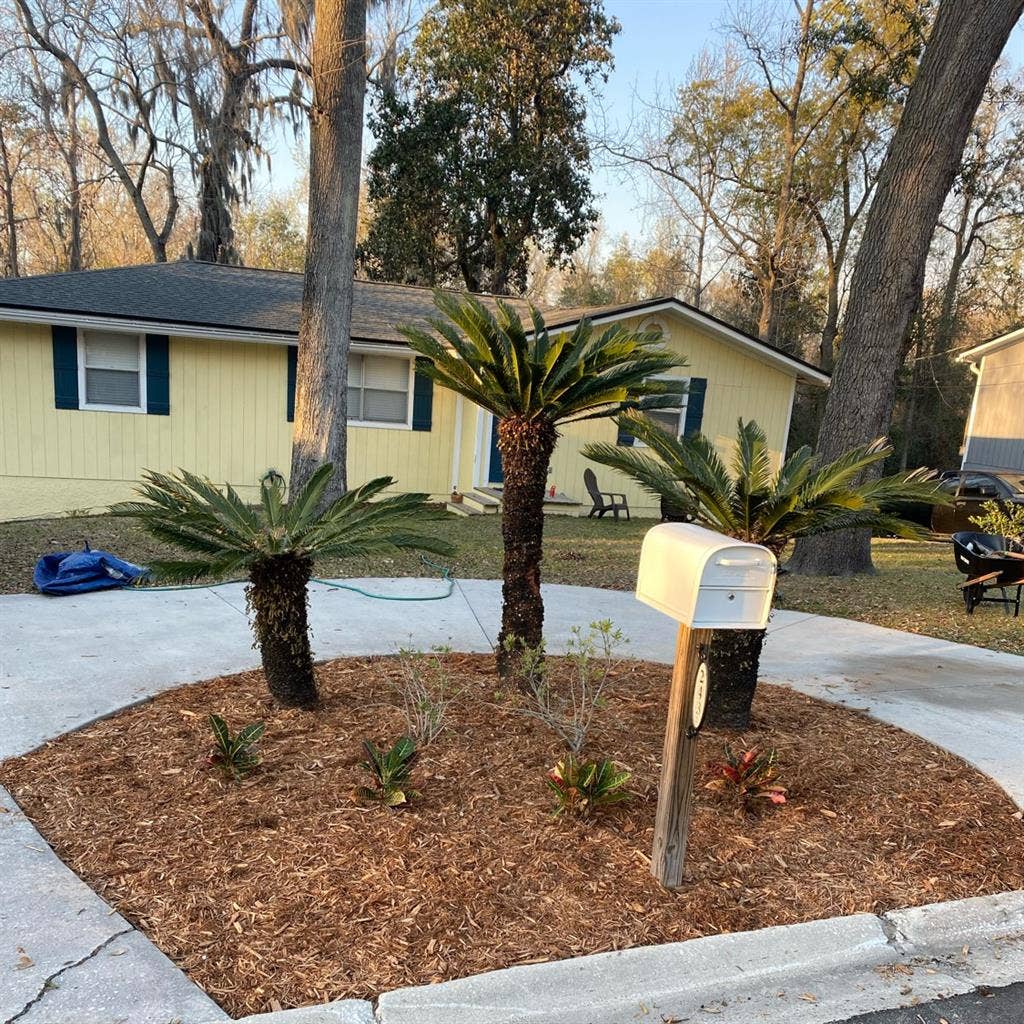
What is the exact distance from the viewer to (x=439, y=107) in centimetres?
2034

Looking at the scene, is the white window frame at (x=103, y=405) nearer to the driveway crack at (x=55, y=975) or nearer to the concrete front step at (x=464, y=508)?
the concrete front step at (x=464, y=508)

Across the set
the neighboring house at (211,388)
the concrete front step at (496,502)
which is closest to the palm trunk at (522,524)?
Result: the concrete front step at (496,502)

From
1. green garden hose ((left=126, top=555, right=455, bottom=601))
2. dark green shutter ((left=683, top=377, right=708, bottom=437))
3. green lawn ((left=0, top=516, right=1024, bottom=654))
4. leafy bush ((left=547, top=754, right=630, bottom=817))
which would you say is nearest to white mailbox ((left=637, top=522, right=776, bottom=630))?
leafy bush ((left=547, top=754, right=630, bottom=817))

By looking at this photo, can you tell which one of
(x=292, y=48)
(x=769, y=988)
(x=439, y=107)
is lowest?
(x=769, y=988)

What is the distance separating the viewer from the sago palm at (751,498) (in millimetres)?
3652

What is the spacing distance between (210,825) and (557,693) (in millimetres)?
2057

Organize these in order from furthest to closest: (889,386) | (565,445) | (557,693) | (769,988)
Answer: (565,445) → (889,386) → (557,693) → (769,988)

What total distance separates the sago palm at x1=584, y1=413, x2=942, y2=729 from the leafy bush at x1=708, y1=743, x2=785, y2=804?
1.76ft

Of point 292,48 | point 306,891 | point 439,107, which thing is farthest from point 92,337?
point 439,107

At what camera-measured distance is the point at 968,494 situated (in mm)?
13414

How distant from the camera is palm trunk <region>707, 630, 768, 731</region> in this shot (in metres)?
3.64

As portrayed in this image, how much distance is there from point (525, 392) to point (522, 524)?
27.9 inches

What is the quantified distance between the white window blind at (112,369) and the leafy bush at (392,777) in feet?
32.9

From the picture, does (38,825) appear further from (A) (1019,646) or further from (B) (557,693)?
(A) (1019,646)
